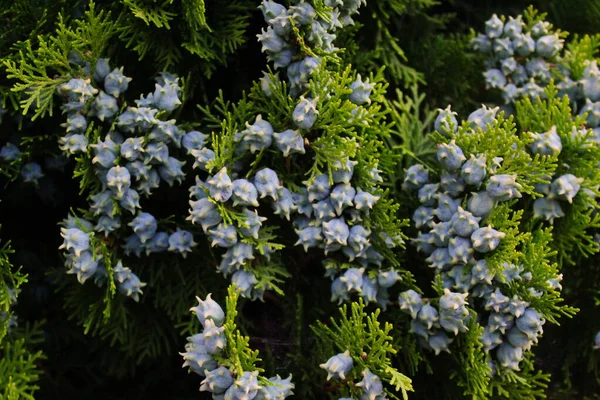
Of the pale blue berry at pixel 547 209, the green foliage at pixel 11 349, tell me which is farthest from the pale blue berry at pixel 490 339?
the green foliage at pixel 11 349

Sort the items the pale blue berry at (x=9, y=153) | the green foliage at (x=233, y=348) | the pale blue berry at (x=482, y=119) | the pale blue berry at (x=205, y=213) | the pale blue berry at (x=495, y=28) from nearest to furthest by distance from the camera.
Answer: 1. the green foliage at (x=233, y=348)
2. the pale blue berry at (x=205, y=213)
3. the pale blue berry at (x=482, y=119)
4. the pale blue berry at (x=9, y=153)
5. the pale blue berry at (x=495, y=28)

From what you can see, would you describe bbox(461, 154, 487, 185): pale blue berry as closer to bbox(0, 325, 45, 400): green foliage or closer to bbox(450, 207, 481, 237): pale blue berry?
bbox(450, 207, 481, 237): pale blue berry

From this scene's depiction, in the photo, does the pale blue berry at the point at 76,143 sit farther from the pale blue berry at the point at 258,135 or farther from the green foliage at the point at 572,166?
the green foliage at the point at 572,166

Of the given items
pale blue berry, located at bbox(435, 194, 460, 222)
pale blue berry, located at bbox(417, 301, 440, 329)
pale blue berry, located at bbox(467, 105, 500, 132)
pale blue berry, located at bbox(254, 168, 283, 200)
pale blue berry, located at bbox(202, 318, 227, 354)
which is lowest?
pale blue berry, located at bbox(417, 301, 440, 329)

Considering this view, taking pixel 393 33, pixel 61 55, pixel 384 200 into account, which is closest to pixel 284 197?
pixel 384 200

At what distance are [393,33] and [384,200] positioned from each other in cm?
61

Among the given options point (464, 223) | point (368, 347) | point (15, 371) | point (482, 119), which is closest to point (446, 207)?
point (464, 223)

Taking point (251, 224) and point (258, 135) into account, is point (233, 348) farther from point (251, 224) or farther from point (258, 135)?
point (258, 135)

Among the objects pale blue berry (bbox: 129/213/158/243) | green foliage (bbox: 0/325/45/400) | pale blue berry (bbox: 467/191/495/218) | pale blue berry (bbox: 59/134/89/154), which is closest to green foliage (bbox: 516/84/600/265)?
pale blue berry (bbox: 467/191/495/218)

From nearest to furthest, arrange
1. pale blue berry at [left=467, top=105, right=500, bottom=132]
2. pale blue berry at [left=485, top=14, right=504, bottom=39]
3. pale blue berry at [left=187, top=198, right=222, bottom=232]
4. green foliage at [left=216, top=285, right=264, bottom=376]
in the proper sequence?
1. green foliage at [left=216, top=285, right=264, bottom=376]
2. pale blue berry at [left=187, top=198, right=222, bottom=232]
3. pale blue berry at [left=467, top=105, right=500, bottom=132]
4. pale blue berry at [left=485, top=14, right=504, bottom=39]

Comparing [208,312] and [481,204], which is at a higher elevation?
[481,204]

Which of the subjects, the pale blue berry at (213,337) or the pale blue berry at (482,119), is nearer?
the pale blue berry at (213,337)

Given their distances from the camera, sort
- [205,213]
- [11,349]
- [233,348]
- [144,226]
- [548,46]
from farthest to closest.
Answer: [548,46]
[11,349]
[144,226]
[205,213]
[233,348]

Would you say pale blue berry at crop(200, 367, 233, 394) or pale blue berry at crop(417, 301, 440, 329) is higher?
pale blue berry at crop(417, 301, 440, 329)
